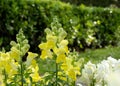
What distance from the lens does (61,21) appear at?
13.4 metres

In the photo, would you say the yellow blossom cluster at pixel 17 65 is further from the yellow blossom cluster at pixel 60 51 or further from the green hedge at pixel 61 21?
the green hedge at pixel 61 21

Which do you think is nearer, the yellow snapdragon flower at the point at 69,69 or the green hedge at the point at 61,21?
the yellow snapdragon flower at the point at 69,69

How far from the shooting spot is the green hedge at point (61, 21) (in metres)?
11.3

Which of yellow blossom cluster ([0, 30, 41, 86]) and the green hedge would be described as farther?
the green hedge

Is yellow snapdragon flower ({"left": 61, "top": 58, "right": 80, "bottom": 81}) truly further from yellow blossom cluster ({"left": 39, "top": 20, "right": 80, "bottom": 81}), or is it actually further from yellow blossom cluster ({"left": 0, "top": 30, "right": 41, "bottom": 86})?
yellow blossom cluster ({"left": 0, "top": 30, "right": 41, "bottom": 86})

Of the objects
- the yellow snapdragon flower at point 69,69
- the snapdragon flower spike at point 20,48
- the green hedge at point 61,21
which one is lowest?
the green hedge at point 61,21

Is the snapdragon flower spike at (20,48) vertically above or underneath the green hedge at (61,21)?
above

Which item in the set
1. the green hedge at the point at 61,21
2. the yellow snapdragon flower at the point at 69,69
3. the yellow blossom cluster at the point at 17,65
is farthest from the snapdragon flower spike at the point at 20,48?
the green hedge at the point at 61,21

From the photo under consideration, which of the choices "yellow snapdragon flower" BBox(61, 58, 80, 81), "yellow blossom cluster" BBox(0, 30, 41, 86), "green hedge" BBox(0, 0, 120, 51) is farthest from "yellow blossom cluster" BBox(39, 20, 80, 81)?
"green hedge" BBox(0, 0, 120, 51)

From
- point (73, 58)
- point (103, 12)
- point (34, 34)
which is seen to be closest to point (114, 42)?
point (103, 12)

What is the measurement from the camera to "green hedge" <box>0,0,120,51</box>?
37.0ft

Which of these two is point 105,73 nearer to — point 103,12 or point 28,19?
point 28,19

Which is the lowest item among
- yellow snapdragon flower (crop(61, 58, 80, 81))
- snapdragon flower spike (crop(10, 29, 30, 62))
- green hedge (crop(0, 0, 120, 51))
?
green hedge (crop(0, 0, 120, 51))

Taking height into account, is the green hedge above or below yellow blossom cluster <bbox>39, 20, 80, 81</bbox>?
below
